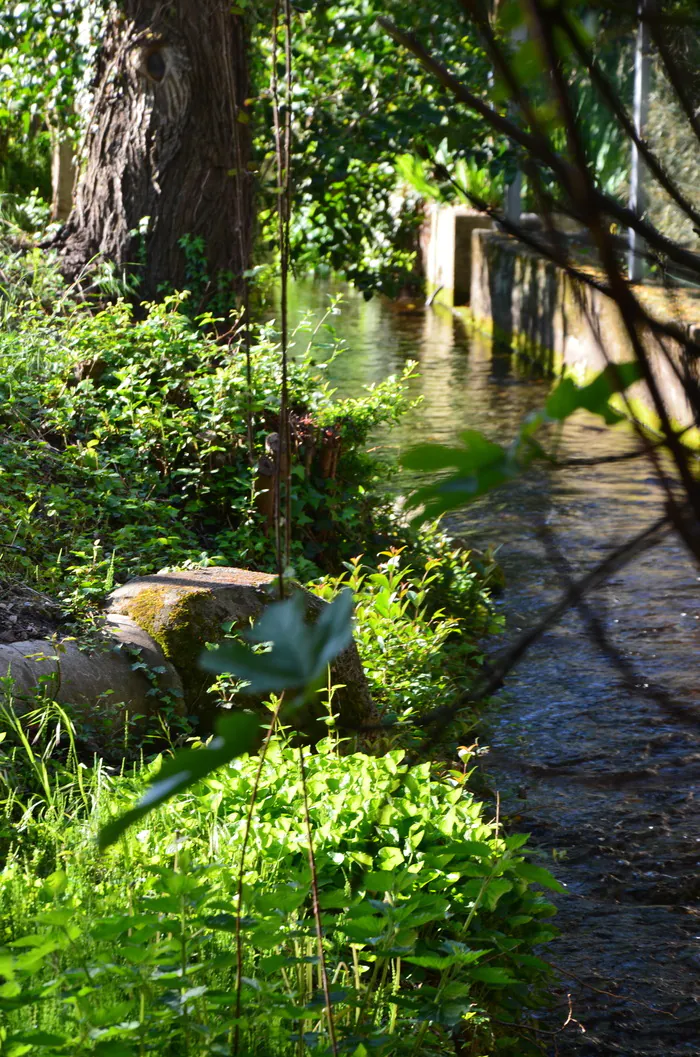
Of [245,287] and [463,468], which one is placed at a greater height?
[245,287]

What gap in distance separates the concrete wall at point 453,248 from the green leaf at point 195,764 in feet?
53.7

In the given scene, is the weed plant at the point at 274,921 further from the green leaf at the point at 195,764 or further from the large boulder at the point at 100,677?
the green leaf at the point at 195,764

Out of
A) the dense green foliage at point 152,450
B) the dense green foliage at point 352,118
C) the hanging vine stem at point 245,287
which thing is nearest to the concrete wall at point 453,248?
the dense green foliage at point 352,118

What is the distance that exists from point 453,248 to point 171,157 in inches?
431

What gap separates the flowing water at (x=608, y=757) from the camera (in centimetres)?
320

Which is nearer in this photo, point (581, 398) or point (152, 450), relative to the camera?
point (581, 398)

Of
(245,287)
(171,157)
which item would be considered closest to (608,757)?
(245,287)

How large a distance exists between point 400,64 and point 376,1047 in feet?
24.7

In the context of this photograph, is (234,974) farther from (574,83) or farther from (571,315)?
(571,315)

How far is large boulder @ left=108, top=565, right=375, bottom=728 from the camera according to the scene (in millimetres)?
4172

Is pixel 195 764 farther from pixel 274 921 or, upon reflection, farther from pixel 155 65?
pixel 155 65

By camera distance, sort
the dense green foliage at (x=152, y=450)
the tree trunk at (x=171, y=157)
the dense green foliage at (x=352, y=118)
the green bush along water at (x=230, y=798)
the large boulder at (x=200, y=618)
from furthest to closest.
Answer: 1. the dense green foliage at (x=352, y=118)
2. the tree trunk at (x=171, y=157)
3. the dense green foliage at (x=152, y=450)
4. the large boulder at (x=200, y=618)
5. the green bush along water at (x=230, y=798)

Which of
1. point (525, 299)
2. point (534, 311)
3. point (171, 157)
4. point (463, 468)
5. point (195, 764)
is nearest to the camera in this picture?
point (195, 764)

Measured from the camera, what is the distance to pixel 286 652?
2.27 feet
